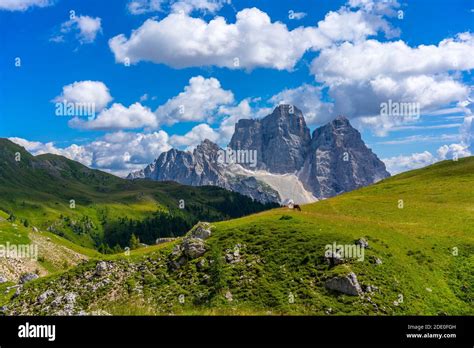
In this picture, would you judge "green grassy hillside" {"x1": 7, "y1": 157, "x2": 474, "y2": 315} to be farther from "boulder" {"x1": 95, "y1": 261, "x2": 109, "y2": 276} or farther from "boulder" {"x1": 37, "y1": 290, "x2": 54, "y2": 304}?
"boulder" {"x1": 37, "y1": 290, "x2": 54, "y2": 304}

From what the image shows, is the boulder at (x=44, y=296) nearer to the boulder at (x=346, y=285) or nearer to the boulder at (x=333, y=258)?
the boulder at (x=333, y=258)

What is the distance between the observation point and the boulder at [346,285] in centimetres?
4025

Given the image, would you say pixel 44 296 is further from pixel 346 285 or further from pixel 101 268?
pixel 346 285

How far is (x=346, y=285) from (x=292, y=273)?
6282 millimetres

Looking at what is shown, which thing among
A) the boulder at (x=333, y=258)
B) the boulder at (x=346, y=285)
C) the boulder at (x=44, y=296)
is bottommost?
the boulder at (x=44, y=296)

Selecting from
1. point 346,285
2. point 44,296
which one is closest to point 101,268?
point 44,296

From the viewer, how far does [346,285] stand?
40625 millimetres

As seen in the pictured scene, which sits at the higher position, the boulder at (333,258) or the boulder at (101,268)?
the boulder at (333,258)

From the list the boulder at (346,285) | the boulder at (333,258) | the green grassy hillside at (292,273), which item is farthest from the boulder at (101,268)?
the boulder at (346,285)

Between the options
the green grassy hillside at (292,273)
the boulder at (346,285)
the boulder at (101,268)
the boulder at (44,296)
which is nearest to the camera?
the green grassy hillside at (292,273)

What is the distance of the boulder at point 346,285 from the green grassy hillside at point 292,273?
566 millimetres

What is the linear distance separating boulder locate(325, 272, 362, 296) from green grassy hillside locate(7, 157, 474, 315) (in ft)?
1.86

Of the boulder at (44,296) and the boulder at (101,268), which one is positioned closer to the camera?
the boulder at (44,296)
